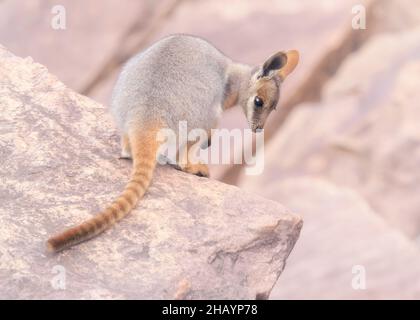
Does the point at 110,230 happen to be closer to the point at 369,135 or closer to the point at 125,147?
the point at 125,147

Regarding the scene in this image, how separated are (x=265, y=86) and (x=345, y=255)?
12.3 ft

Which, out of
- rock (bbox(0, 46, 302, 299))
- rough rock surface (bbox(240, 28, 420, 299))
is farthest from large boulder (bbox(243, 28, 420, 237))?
rock (bbox(0, 46, 302, 299))

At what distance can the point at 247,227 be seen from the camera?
560cm

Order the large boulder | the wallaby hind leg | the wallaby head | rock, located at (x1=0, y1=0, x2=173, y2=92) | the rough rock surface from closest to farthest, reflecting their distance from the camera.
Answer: the wallaby hind leg
the wallaby head
the rough rock surface
the large boulder
rock, located at (x1=0, y1=0, x2=173, y2=92)

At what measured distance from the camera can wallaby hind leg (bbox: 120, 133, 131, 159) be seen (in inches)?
239

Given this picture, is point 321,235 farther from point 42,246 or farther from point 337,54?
point 42,246

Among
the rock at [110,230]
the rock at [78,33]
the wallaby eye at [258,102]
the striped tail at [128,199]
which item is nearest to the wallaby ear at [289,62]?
the wallaby eye at [258,102]

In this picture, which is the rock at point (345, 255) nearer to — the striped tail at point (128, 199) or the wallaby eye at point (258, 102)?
the wallaby eye at point (258, 102)

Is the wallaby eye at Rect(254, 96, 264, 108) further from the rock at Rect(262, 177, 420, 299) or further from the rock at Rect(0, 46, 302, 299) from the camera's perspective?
the rock at Rect(262, 177, 420, 299)

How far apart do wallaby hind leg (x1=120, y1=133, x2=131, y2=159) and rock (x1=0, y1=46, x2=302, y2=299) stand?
0.18 ft

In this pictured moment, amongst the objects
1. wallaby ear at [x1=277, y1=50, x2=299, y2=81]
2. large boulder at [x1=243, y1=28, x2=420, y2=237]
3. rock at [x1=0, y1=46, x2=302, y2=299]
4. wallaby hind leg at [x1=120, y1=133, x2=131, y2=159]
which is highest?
large boulder at [x1=243, y1=28, x2=420, y2=237]

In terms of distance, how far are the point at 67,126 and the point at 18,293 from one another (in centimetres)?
198

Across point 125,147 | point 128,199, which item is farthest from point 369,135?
point 128,199

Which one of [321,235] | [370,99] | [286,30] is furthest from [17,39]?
[321,235]
